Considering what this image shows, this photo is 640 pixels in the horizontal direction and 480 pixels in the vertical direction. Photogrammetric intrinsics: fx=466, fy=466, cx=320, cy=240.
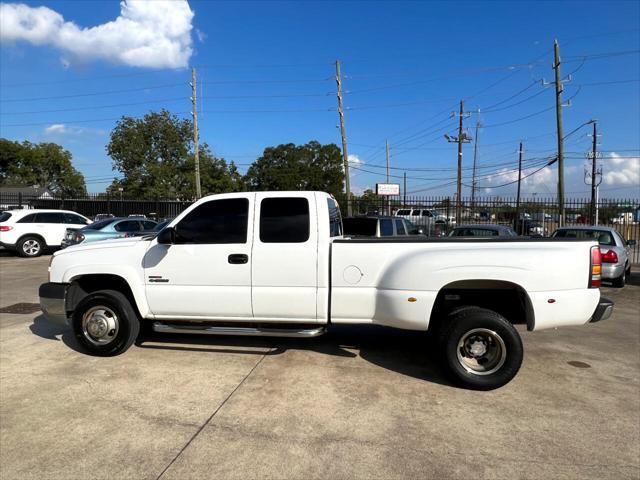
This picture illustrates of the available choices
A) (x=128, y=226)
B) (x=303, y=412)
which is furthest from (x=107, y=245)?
(x=128, y=226)

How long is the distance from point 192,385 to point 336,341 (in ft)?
7.03

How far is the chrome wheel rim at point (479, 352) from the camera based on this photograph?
453 centimetres

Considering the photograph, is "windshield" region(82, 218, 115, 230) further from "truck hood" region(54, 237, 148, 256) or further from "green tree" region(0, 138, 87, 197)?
"green tree" region(0, 138, 87, 197)

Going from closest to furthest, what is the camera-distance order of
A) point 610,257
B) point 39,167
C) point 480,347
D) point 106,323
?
point 480,347 < point 106,323 < point 610,257 < point 39,167

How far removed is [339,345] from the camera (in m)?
5.96

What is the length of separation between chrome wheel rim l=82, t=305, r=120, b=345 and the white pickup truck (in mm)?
11

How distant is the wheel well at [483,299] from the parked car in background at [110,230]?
1113 centimetres

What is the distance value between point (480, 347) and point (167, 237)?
11.3 ft

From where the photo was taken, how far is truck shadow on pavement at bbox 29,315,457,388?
533 cm

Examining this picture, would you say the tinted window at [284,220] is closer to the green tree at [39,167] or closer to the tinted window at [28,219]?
the tinted window at [28,219]

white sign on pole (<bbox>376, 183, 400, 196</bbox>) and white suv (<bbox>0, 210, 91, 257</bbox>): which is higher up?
white sign on pole (<bbox>376, 183, 400, 196</bbox>)

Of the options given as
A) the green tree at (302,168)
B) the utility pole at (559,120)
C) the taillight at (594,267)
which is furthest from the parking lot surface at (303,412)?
the green tree at (302,168)

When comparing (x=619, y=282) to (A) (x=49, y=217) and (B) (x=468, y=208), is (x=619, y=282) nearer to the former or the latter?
(B) (x=468, y=208)

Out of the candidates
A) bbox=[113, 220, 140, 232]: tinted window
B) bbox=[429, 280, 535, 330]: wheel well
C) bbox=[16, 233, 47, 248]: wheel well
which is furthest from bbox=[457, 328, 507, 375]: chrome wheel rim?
bbox=[16, 233, 47, 248]: wheel well
